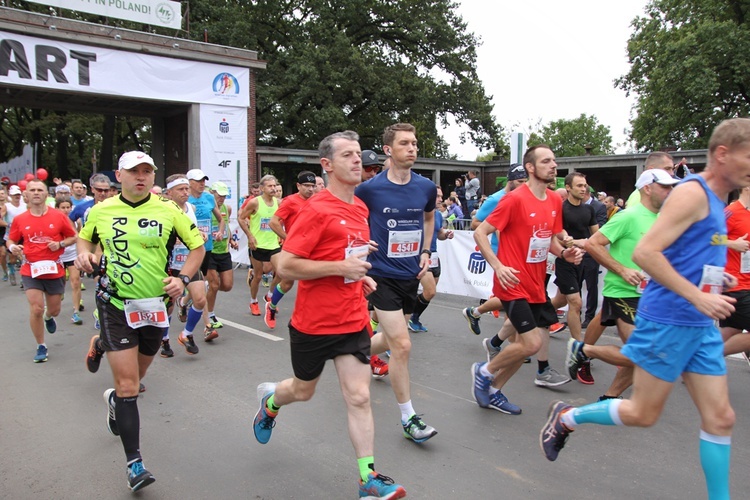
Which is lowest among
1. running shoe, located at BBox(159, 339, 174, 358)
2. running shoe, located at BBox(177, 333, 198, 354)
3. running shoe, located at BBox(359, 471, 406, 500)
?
running shoe, located at BBox(159, 339, 174, 358)

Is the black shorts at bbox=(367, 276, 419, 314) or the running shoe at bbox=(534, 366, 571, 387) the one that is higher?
the black shorts at bbox=(367, 276, 419, 314)

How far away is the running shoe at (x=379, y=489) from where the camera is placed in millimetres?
3063

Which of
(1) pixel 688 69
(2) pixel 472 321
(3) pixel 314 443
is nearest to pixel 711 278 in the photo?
(3) pixel 314 443

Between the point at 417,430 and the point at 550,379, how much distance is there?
1903mm

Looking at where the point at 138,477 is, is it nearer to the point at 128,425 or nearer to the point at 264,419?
the point at 128,425

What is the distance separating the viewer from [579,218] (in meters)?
6.88

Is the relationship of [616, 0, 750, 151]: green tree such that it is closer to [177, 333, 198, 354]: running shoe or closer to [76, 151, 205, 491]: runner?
[177, 333, 198, 354]: running shoe

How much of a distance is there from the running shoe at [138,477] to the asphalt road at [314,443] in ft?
0.34

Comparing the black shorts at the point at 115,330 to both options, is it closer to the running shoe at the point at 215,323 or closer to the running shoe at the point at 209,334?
the running shoe at the point at 209,334

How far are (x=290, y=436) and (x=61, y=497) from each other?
1.50m

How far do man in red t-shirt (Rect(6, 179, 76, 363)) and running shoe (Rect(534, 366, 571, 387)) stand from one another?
526cm

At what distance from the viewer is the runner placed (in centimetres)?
367

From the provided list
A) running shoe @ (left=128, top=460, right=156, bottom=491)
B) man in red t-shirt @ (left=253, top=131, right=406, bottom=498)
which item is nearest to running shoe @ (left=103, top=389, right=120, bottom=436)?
running shoe @ (left=128, top=460, right=156, bottom=491)

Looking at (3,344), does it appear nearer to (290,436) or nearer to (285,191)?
(290,436)
